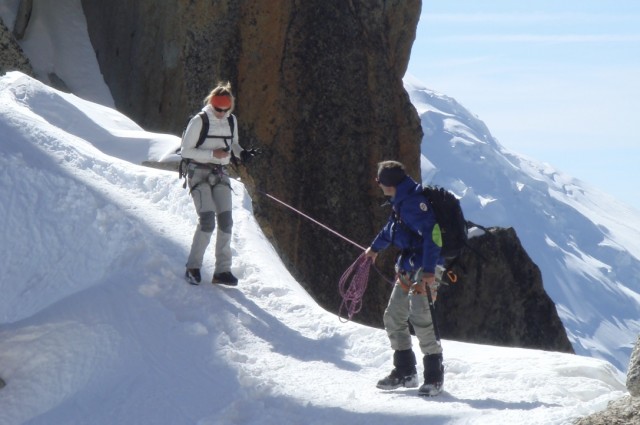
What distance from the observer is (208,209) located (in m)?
11.4

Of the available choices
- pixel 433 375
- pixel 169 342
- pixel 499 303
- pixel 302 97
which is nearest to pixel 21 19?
pixel 302 97

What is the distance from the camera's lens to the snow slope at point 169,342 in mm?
9016

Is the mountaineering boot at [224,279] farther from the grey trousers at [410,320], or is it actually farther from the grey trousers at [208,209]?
the grey trousers at [410,320]

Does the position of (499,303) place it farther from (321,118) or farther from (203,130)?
(203,130)

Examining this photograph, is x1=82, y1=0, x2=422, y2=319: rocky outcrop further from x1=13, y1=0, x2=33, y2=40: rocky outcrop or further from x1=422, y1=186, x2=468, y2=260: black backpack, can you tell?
x1=422, y1=186, x2=468, y2=260: black backpack

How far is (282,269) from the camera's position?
1334 cm

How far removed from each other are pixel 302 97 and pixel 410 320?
1564 cm

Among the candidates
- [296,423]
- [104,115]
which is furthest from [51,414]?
[104,115]

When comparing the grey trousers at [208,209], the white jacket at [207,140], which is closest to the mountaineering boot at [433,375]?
the grey trousers at [208,209]

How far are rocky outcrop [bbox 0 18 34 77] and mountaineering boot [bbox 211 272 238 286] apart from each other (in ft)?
37.8

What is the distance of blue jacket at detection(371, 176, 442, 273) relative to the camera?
28.8 feet

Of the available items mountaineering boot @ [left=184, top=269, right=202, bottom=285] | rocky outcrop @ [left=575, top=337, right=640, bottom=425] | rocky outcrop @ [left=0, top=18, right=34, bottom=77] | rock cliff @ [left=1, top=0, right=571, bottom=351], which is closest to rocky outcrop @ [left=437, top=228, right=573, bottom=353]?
rock cliff @ [left=1, top=0, right=571, bottom=351]

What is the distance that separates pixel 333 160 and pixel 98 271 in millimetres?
13089

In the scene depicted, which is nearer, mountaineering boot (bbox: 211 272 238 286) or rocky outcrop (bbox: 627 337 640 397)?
rocky outcrop (bbox: 627 337 640 397)
